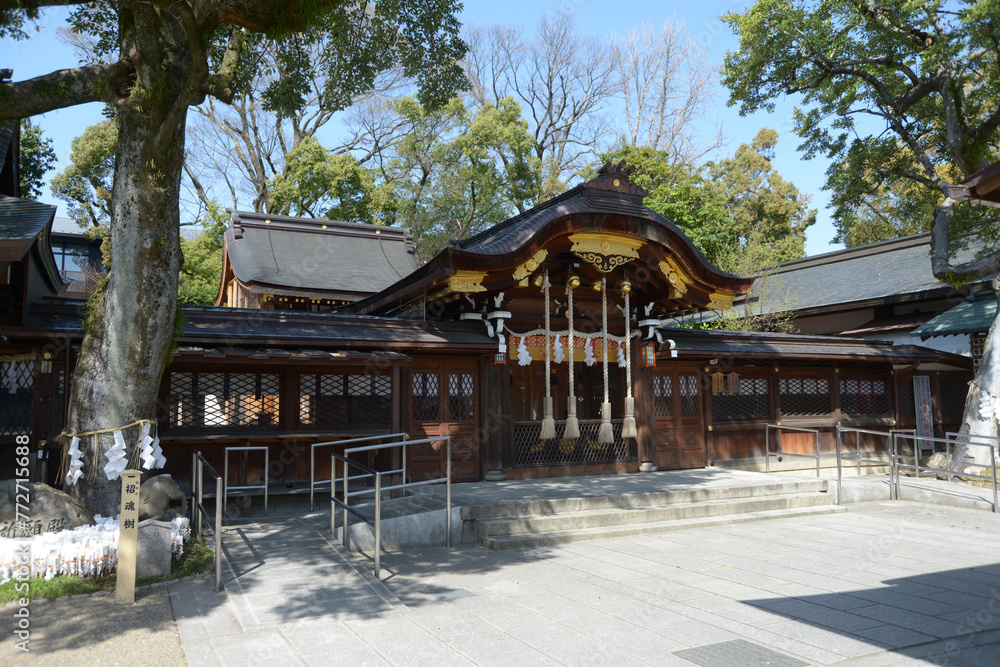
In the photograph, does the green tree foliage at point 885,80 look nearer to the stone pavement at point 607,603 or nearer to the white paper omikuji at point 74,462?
the stone pavement at point 607,603

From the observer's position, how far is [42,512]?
5805 millimetres

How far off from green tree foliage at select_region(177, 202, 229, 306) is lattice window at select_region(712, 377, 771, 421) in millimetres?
15803

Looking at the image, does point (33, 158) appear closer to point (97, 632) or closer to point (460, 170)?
point (460, 170)

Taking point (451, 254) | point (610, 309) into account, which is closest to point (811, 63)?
point (610, 309)

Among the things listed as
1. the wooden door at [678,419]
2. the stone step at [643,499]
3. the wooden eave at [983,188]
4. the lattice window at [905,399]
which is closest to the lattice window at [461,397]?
the stone step at [643,499]

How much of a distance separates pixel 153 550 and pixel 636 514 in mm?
5464

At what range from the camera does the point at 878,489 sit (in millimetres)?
11008

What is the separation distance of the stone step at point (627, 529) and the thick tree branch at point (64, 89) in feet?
19.3

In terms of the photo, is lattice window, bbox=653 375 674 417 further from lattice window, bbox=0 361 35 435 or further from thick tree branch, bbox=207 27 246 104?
lattice window, bbox=0 361 35 435

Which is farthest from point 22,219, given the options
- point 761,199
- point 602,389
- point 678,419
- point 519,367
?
point 761,199

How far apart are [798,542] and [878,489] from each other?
411 cm

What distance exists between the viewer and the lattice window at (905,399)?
14945 mm

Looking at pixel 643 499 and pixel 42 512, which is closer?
pixel 42 512

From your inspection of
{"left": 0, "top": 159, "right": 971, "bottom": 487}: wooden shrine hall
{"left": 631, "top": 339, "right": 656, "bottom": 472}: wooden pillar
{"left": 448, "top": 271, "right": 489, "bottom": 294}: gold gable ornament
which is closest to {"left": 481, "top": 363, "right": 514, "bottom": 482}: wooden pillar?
{"left": 0, "top": 159, "right": 971, "bottom": 487}: wooden shrine hall
